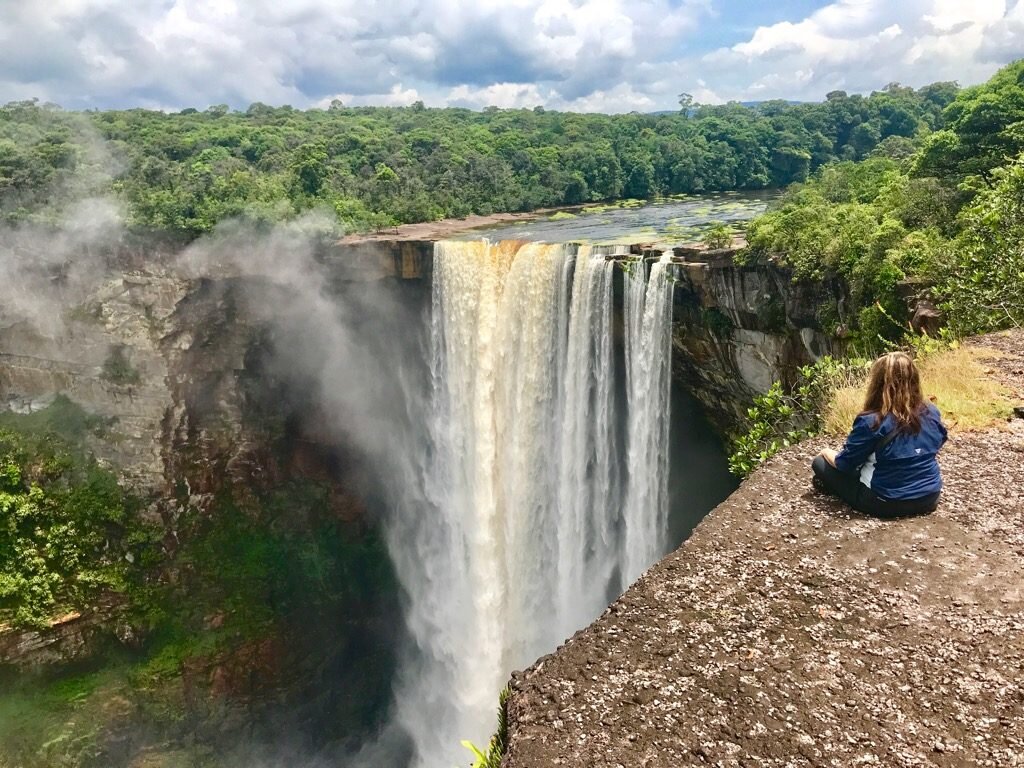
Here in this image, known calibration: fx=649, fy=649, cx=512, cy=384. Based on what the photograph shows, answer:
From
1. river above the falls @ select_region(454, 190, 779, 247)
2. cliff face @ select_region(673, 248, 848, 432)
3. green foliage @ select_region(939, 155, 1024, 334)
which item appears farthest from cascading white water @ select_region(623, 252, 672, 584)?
green foliage @ select_region(939, 155, 1024, 334)

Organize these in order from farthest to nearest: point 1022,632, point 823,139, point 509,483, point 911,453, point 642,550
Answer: point 823,139 < point 509,483 < point 642,550 < point 911,453 < point 1022,632

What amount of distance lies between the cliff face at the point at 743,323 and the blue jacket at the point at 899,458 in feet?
26.4

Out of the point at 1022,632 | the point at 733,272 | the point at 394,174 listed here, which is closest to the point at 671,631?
the point at 1022,632

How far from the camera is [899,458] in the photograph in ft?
13.2

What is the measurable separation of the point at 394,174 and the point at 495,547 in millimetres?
18430

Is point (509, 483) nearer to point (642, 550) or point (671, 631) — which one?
point (642, 550)

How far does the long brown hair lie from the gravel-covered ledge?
633 millimetres

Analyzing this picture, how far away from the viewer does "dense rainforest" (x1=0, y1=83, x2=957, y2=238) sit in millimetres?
21553

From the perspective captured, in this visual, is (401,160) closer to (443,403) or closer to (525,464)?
(443,403)

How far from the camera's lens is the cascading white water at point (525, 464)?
13938 mm

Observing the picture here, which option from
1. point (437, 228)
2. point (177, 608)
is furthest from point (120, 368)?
point (437, 228)

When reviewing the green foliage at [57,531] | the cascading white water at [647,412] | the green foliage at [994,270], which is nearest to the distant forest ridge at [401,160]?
the green foliage at [57,531]

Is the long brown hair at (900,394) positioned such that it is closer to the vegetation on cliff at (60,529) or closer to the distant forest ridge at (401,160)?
the distant forest ridge at (401,160)

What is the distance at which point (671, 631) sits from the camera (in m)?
3.33
